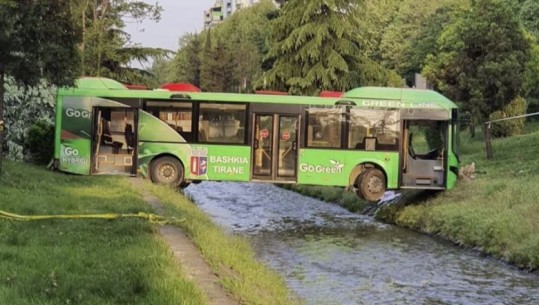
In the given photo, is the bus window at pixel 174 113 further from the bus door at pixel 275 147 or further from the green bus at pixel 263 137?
the bus door at pixel 275 147

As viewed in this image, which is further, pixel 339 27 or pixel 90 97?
pixel 339 27

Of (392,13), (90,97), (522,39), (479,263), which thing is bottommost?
(479,263)

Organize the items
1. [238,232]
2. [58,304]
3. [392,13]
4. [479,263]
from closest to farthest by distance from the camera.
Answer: [58,304], [479,263], [238,232], [392,13]

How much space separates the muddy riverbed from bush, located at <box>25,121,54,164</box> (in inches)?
224

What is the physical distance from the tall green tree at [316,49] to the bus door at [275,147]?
Answer: 1450cm

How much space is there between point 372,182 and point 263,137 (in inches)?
134

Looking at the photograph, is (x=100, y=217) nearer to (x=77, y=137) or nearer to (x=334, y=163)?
(x=77, y=137)

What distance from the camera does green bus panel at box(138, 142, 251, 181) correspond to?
64.2 ft

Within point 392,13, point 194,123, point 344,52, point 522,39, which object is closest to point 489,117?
point 522,39

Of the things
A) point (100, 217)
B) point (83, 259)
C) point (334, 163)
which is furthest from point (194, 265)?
point (334, 163)

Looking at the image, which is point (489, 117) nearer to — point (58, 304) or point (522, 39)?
point (522, 39)

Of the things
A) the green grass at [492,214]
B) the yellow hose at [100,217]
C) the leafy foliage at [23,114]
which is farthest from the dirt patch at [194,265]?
the leafy foliage at [23,114]

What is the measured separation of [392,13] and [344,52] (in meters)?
57.1

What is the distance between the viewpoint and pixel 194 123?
64.9ft
